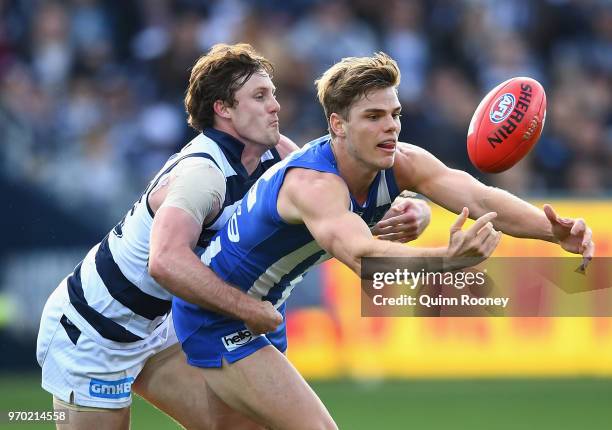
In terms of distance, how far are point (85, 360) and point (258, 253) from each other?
4.11 feet

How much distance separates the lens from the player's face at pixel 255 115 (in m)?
6.41

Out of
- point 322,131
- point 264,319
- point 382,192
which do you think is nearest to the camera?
point 264,319

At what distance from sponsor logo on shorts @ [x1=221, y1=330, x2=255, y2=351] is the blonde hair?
1.18 meters

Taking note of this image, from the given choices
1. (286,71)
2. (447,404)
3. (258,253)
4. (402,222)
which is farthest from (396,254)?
(286,71)

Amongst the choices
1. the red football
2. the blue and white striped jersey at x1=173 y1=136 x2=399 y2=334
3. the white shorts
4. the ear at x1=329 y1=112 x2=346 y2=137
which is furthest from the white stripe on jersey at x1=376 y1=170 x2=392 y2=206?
the white shorts

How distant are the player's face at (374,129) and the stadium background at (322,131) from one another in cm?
424

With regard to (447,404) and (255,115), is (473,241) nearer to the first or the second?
(255,115)

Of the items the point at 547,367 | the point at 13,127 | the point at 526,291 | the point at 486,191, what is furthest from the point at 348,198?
the point at 13,127

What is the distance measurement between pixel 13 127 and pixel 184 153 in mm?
6390

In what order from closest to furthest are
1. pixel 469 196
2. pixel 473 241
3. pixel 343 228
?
pixel 473 241 → pixel 343 228 → pixel 469 196

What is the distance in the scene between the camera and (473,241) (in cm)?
489

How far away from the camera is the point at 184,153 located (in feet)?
20.5

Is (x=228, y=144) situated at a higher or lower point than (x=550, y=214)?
higher

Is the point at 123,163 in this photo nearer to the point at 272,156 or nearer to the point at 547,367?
the point at 547,367
